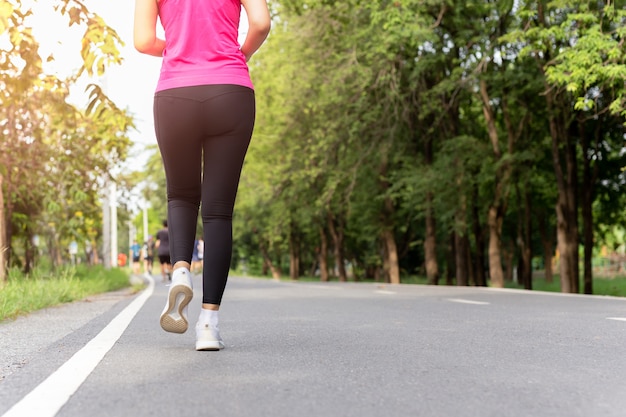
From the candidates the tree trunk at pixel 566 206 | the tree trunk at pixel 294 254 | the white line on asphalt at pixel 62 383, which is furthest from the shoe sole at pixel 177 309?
the tree trunk at pixel 294 254

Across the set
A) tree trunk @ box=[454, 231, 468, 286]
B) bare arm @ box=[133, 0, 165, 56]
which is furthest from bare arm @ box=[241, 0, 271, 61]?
tree trunk @ box=[454, 231, 468, 286]

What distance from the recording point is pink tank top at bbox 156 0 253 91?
4.91m

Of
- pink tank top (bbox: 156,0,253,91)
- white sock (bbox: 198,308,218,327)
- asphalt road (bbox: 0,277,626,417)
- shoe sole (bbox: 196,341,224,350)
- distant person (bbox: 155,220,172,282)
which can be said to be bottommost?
asphalt road (bbox: 0,277,626,417)

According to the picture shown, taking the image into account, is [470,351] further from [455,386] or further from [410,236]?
[410,236]

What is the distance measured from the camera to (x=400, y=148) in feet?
93.3

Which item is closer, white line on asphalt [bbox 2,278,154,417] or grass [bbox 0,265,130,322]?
white line on asphalt [bbox 2,278,154,417]

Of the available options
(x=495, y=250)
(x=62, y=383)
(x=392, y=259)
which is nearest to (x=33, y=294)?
(x=62, y=383)

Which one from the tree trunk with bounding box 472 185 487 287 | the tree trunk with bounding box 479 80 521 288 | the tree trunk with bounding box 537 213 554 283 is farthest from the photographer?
the tree trunk with bounding box 537 213 554 283

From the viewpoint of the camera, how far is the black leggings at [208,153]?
16.1 feet

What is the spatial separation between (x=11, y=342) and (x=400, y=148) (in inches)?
913

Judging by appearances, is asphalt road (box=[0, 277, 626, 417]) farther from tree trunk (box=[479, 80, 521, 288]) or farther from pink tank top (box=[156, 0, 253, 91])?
tree trunk (box=[479, 80, 521, 288])

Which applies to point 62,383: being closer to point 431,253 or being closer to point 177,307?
point 177,307

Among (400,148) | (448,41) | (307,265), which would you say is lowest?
(307,265)

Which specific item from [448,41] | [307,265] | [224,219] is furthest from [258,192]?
[224,219]
